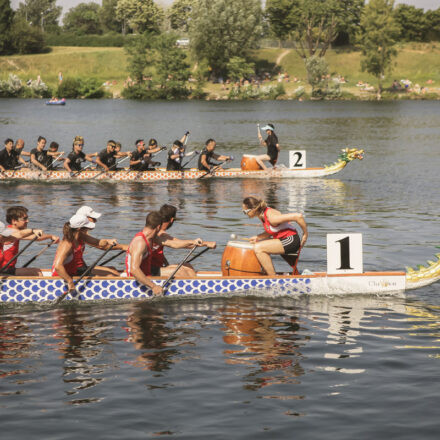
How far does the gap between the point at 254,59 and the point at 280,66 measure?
4.93 meters

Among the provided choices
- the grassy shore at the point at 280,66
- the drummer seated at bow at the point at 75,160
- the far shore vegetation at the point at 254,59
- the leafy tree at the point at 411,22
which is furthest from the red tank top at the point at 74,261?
the leafy tree at the point at 411,22

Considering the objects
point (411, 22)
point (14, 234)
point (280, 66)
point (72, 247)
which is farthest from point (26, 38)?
point (72, 247)

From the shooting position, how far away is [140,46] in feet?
406

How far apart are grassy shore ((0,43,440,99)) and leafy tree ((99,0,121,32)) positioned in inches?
1962

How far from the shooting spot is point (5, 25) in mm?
148000

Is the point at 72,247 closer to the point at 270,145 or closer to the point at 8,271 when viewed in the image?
the point at 8,271

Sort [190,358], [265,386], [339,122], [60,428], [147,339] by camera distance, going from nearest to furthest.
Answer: [60,428]
[265,386]
[190,358]
[147,339]
[339,122]

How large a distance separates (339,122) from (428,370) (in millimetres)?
66228

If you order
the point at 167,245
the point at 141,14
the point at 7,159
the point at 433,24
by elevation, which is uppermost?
the point at 141,14

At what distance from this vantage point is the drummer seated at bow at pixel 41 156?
110 feet

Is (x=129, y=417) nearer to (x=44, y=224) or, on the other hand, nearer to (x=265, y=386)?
(x=265, y=386)

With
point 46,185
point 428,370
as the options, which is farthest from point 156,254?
point 46,185

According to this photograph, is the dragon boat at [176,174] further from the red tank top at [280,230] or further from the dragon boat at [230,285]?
the red tank top at [280,230]

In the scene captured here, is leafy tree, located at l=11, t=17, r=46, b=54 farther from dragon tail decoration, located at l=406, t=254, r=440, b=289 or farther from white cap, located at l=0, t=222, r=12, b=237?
dragon tail decoration, located at l=406, t=254, r=440, b=289
